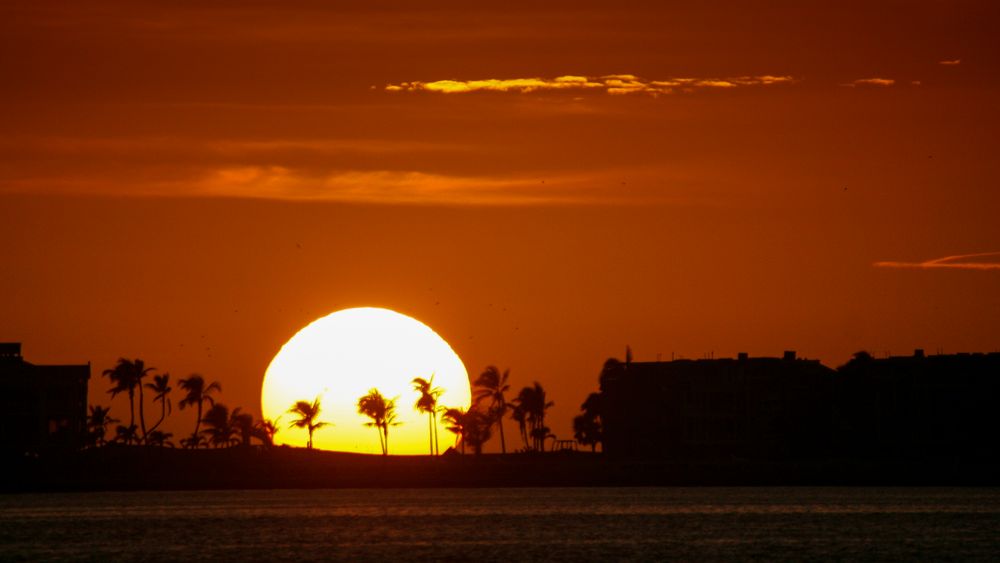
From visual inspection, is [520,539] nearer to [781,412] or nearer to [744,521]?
[744,521]

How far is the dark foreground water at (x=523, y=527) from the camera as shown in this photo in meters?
107

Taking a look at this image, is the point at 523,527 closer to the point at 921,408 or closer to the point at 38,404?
the point at 921,408

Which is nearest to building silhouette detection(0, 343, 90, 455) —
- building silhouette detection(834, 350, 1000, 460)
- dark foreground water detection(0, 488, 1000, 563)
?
dark foreground water detection(0, 488, 1000, 563)

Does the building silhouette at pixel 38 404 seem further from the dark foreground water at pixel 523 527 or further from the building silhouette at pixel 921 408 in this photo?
the building silhouette at pixel 921 408

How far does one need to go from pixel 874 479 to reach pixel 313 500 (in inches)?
2237

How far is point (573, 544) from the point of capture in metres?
112

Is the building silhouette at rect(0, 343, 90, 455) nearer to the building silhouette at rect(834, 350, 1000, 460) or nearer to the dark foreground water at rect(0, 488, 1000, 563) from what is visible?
the dark foreground water at rect(0, 488, 1000, 563)

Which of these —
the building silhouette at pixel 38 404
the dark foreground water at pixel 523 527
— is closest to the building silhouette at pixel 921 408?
the dark foreground water at pixel 523 527

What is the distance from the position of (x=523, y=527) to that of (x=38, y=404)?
81640mm

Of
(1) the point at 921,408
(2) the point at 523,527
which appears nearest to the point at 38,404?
(2) the point at 523,527

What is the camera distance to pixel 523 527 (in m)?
129

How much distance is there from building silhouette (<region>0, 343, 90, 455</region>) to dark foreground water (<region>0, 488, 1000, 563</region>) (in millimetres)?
7499

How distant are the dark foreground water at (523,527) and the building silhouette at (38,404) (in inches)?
295

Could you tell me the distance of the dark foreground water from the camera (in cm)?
10694
